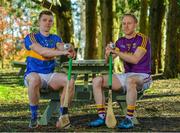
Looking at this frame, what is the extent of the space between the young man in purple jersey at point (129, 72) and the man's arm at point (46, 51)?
0.66 m

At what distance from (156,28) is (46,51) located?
1787 cm

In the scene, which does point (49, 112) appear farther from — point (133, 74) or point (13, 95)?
point (13, 95)

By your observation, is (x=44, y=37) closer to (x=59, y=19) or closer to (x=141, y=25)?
(x=59, y=19)

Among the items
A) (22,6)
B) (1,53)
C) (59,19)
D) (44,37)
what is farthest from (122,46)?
(1,53)

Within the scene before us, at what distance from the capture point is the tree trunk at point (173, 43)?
22672 mm

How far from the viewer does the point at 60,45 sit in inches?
325

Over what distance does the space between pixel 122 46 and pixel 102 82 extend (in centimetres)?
65

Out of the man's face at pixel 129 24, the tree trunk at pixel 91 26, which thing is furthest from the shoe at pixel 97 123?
the tree trunk at pixel 91 26

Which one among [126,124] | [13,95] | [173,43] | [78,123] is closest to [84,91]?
[78,123]

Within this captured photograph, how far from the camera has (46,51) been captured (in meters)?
8.02

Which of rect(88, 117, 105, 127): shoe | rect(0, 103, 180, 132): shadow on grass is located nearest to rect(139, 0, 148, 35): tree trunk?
rect(0, 103, 180, 132): shadow on grass

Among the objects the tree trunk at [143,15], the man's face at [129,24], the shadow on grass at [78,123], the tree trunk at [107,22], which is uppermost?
the tree trunk at [143,15]

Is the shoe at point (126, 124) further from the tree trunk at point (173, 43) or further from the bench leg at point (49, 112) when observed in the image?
the tree trunk at point (173, 43)

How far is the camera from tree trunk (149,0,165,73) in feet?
82.2
